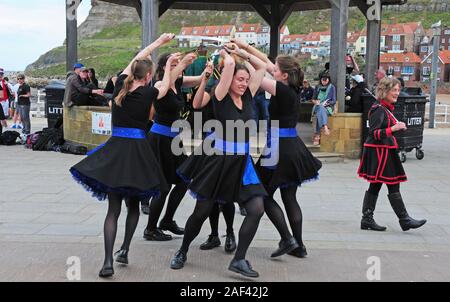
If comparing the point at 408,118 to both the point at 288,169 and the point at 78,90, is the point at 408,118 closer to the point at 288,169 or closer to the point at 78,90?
the point at 78,90

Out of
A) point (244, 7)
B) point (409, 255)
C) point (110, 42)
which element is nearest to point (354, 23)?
point (110, 42)

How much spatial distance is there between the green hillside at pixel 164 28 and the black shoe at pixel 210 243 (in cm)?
11147

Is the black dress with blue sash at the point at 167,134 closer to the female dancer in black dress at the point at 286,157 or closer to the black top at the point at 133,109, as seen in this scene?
the black top at the point at 133,109

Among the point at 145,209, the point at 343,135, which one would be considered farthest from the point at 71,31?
the point at 145,209

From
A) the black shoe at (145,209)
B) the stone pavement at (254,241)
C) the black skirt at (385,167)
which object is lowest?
the stone pavement at (254,241)

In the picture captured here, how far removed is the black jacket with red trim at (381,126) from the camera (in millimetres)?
6082

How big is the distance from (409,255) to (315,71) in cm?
8598

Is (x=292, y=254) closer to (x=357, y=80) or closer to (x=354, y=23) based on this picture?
(x=357, y=80)

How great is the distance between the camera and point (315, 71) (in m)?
89.4

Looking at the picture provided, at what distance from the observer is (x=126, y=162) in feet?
15.1

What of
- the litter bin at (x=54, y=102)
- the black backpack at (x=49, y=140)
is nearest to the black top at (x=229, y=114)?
the black backpack at (x=49, y=140)

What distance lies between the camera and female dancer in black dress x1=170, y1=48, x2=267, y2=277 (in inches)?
181

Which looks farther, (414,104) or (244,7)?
(244,7)

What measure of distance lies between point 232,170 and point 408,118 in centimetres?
793
